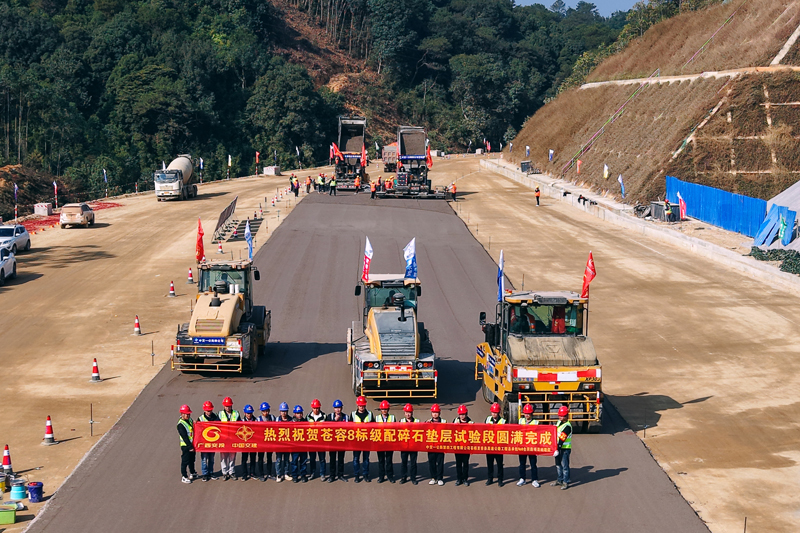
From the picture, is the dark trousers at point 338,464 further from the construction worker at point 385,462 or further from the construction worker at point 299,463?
the construction worker at point 385,462

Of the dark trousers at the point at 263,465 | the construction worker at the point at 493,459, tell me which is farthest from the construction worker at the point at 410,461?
the dark trousers at the point at 263,465

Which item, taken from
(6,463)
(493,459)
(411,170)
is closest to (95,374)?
(6,463)

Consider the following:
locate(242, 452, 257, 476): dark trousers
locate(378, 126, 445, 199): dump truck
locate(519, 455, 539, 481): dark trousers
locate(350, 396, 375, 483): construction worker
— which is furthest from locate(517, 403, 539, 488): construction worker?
locate(378, 126, 445, 199): dump truck

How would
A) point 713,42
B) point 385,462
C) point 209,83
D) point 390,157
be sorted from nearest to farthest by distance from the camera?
1. point 385,462
2. point 713,42
3. point 390,157
4. point 209,83

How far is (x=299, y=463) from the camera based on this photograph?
18.0 m

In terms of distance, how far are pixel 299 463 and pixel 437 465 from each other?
267 cm

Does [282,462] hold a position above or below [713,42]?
below

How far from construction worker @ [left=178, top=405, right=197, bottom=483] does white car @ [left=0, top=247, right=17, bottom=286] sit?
Result: 80.0ft

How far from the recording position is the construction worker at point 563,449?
17.5m

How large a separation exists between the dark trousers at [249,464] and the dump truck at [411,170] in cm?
4765

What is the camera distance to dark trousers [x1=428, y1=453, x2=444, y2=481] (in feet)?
58.2

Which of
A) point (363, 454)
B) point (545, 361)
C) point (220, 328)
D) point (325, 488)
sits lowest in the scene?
point (325, 488)

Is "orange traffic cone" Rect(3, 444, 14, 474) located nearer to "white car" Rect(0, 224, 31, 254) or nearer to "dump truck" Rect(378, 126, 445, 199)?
"white car" Rect(0, 224, 31, 254)

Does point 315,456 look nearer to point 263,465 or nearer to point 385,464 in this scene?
point 263,465
